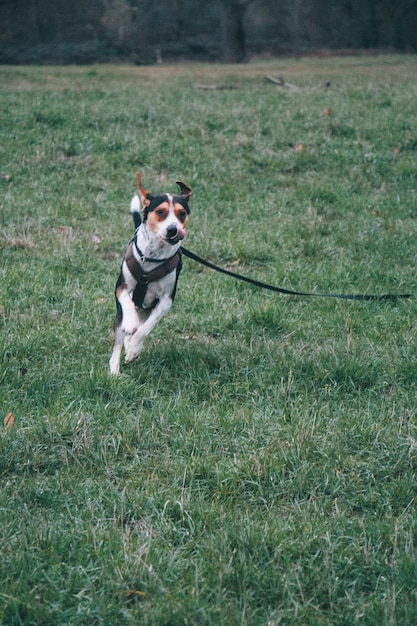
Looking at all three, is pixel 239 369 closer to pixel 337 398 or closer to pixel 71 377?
pixel 337 398

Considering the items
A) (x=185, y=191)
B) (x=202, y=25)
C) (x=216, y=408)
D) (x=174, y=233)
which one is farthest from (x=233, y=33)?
(x=216, y=408)

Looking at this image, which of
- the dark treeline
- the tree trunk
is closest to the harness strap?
the tree trunk

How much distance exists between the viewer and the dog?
5102 mm

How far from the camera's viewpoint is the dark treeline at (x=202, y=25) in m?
31.7

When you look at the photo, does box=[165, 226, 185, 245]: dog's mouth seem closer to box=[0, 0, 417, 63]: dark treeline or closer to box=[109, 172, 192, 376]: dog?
box=[109, 172, 192, 376]: dog

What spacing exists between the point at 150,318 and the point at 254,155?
6997 mm

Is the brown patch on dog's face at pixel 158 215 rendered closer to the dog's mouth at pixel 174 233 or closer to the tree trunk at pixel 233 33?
the dog's mouth at pixel 174 233

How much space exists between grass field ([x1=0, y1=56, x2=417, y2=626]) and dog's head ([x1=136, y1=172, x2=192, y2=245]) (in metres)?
0.84

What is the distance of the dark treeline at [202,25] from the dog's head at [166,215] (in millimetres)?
27328

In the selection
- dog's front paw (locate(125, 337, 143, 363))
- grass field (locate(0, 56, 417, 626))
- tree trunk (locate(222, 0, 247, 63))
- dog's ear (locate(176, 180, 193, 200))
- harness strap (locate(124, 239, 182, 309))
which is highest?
tree trunk (locate(222, 0, 247, 63))

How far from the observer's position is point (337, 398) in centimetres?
492

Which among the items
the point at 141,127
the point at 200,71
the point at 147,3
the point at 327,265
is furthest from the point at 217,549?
the point at 147,3

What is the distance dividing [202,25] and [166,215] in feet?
97.6

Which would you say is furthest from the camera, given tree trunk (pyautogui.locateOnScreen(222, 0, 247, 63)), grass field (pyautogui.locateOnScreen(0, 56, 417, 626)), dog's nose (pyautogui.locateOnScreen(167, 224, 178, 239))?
tree trunk (pyautogui.locateOnScreen(222, 0, 247, 63))
